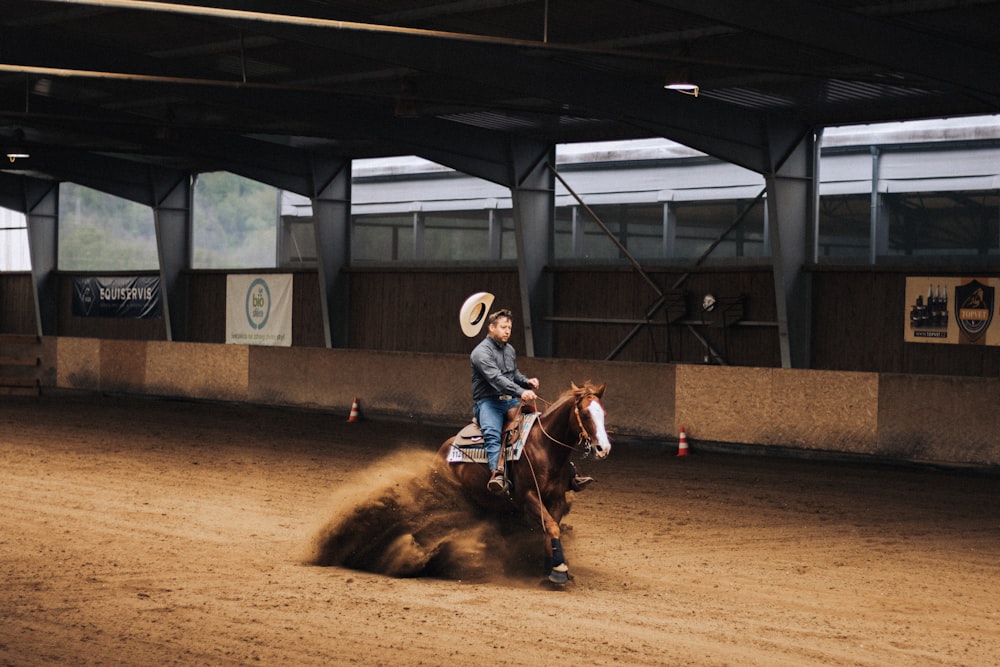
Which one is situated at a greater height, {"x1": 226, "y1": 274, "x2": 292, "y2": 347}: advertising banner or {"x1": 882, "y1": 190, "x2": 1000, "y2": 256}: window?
{"x1": 882, "y1": 190, "x2": 1000, "y2": 256}: window

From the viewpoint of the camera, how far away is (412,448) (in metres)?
19.3

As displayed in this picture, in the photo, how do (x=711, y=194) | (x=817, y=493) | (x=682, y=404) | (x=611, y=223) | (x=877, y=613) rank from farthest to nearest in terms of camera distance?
(x=611, y=223), (x=711, y=194), (x=682, y=404), (x=817, y=493), (x=877, y=613)

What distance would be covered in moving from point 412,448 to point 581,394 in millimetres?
10195

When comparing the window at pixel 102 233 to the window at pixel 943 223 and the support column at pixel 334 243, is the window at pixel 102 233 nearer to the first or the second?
the support column at pixel 334 243

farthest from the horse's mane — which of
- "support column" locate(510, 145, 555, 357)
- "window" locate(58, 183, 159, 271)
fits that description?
"window" locate(58, 183, 159, 271)

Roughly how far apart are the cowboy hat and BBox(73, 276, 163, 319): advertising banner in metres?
22.4

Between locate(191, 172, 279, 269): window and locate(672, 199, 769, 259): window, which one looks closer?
locate(672, 199, 769, 259): window

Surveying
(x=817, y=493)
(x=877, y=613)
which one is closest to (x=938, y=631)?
(x=877, y=613)

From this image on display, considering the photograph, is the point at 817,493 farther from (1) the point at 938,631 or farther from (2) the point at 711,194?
(2) the point at 711,194

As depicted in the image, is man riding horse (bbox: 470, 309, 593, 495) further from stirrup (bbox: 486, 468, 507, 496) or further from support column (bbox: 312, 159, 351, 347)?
support column (bbox: 312, 159, 351, 347)

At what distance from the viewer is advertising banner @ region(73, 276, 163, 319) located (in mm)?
31703

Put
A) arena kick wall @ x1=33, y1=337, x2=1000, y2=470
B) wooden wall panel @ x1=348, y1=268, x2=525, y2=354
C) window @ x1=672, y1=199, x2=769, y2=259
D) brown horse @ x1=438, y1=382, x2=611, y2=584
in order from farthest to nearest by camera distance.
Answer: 1. wooden wall panel @ x1=348, y1=268, x2=525, y2=354
2. window @ x1=672, y1=199, x2=769, y2=259
3. arena kick wall @ x1=33, y1=337, x2=1000, y2=470
4. brown horse @ x1=438, y1=382, x2=611, y2=584

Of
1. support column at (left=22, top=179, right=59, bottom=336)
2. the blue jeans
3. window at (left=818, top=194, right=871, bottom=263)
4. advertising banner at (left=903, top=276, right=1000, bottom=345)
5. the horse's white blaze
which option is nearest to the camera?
the horse's white blaze

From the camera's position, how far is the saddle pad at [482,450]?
9.87 meters
